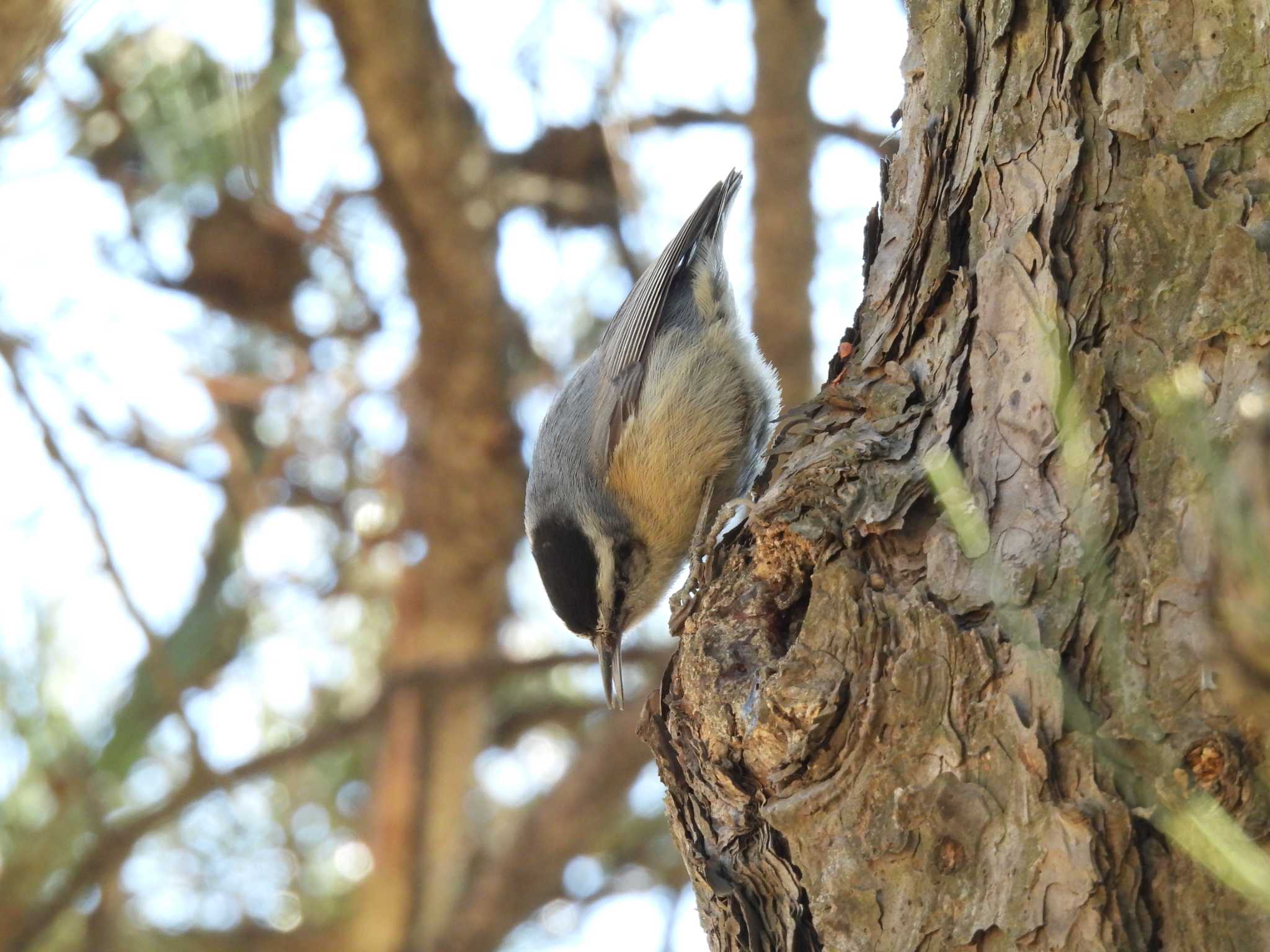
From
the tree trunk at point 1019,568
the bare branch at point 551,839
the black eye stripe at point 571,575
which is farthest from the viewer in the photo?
the bare branch at point 551,839

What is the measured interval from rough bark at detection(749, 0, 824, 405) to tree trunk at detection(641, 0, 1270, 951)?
212cm

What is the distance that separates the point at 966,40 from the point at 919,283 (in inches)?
12.7

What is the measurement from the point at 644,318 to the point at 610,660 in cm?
84

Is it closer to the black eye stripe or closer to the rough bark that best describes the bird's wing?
the black eye stripe

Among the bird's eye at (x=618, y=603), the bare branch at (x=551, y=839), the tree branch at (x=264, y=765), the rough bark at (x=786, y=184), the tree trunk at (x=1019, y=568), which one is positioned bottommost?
the tree trunk at (x=1019, y=568)

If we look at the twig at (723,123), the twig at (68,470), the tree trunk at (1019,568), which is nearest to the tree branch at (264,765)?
the twig at (68,470)

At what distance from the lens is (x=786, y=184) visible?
3785 mm

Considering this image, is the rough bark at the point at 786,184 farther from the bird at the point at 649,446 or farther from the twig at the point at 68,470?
the twig at the point at 68,470

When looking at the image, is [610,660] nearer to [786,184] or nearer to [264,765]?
[264,765]

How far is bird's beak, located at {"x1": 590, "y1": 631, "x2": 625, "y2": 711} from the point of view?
110 inches

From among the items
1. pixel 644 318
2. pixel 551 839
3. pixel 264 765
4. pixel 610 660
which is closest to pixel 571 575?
pixel 610 660

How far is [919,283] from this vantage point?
1655 millimetres

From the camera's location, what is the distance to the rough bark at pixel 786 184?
372 centimetres

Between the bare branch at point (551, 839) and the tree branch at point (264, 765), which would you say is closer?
the tree branch at point (264, 765)
